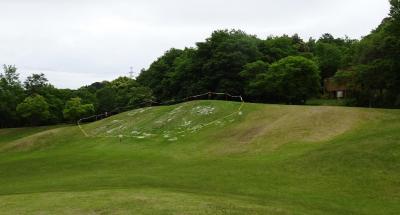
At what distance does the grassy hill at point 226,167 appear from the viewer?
620 inches

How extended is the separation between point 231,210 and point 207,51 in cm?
5788

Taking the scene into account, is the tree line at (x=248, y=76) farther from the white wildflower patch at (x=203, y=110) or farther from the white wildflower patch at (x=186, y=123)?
the white wildflower patch at (x=186, y=123)

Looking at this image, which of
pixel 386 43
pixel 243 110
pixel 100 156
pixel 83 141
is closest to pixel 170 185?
pixel 100 156

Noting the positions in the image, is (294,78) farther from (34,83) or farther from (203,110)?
(34,83)

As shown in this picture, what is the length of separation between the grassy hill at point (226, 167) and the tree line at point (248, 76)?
13.4 meters

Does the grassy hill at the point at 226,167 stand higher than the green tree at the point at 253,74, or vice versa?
the green tree at the point at 253,74

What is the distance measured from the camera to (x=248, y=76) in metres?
62.7

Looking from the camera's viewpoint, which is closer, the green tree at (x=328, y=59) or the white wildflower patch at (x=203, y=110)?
the white wildflower patch at (x=203, y=110)

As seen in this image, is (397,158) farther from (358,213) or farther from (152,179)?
(152,179)

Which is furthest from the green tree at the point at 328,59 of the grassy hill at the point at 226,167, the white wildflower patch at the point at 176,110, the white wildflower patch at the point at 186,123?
the white wildflower patch at the point at 186,123

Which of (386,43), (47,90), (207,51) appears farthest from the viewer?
(47,90)

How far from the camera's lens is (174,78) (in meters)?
75.8

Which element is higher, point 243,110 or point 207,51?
point 207,51

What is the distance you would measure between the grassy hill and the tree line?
13.4 m
